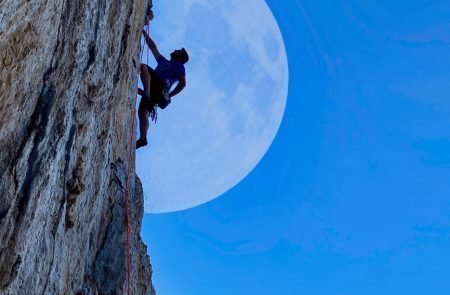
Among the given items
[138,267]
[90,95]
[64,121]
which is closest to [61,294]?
[64,121]

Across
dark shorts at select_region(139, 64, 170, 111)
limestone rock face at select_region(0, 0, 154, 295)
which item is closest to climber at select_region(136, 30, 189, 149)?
dark shorts at select_region(139, 64, 170, 111)

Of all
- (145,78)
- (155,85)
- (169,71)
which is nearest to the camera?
(145,78)

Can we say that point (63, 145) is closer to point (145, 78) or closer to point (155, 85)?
point (145, 78)

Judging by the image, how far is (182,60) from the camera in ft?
51.5

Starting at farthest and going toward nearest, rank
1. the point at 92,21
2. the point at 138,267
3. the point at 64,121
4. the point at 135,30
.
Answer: the point at 138,267 → the point at 135,30 → the point at 92,21 → the point at 64,121

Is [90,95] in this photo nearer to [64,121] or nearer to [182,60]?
[64,121]

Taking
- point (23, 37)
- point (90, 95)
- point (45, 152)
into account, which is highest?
point (90, 95)

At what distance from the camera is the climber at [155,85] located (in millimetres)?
13906

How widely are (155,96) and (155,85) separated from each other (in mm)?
385

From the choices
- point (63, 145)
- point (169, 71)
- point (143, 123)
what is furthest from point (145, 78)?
point (63, 145)

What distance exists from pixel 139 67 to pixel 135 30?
1.72 metres

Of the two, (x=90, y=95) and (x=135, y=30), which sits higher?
(x=135, y=30)

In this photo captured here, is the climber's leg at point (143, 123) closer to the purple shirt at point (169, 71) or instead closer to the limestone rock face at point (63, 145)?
the purple shirt at point (169, 71)

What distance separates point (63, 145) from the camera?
6988 mm
